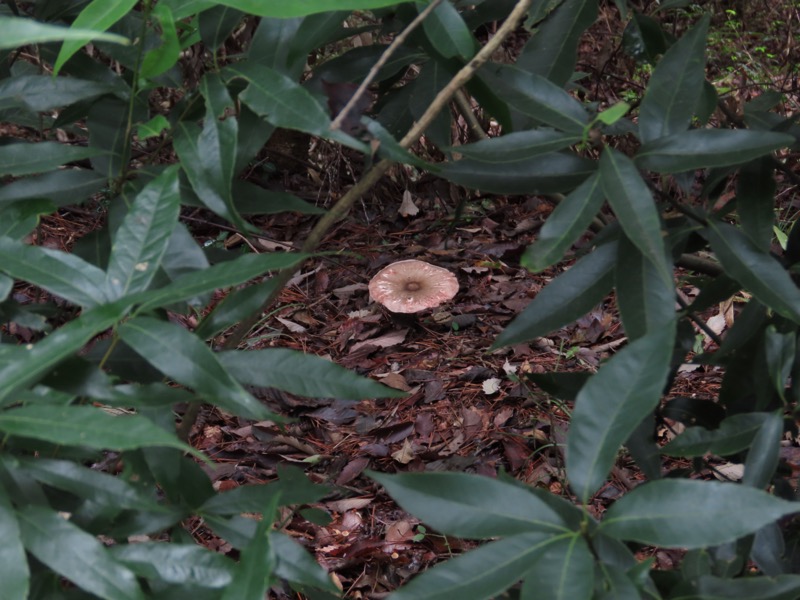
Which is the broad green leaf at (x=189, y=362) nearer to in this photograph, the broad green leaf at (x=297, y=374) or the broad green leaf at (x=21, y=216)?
the broad green leaf at (x=297, y=374)

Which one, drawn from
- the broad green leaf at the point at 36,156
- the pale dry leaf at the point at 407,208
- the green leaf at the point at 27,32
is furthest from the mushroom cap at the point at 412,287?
the green leaf at the point at 27,32

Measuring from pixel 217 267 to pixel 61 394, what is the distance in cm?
16

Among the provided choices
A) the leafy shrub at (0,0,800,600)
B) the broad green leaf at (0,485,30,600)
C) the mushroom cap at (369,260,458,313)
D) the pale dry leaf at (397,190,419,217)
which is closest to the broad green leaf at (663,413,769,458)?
the leafy shrub at (0,0,800,600)

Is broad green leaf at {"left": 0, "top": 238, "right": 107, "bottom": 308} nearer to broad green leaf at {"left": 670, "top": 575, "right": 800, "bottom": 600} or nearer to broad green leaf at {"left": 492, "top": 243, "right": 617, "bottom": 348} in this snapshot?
broad green leaf at {"left": 492, "top": 243, "right": 617, "bottom": 348}

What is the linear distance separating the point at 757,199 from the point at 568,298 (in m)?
0.28

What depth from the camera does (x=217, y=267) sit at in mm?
661

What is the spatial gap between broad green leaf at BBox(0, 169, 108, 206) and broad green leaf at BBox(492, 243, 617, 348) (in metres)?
0.49

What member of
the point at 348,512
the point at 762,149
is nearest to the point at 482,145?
the point at 762,149

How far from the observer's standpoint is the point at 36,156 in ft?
2.73

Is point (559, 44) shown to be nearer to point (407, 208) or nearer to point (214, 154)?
point (214, 154)

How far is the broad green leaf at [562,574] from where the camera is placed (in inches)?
22.4

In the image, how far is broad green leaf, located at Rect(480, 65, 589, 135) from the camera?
0.79 meters

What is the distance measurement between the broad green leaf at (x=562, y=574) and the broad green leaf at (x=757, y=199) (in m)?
0.47

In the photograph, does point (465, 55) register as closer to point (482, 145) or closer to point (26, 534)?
point (482, 145)
